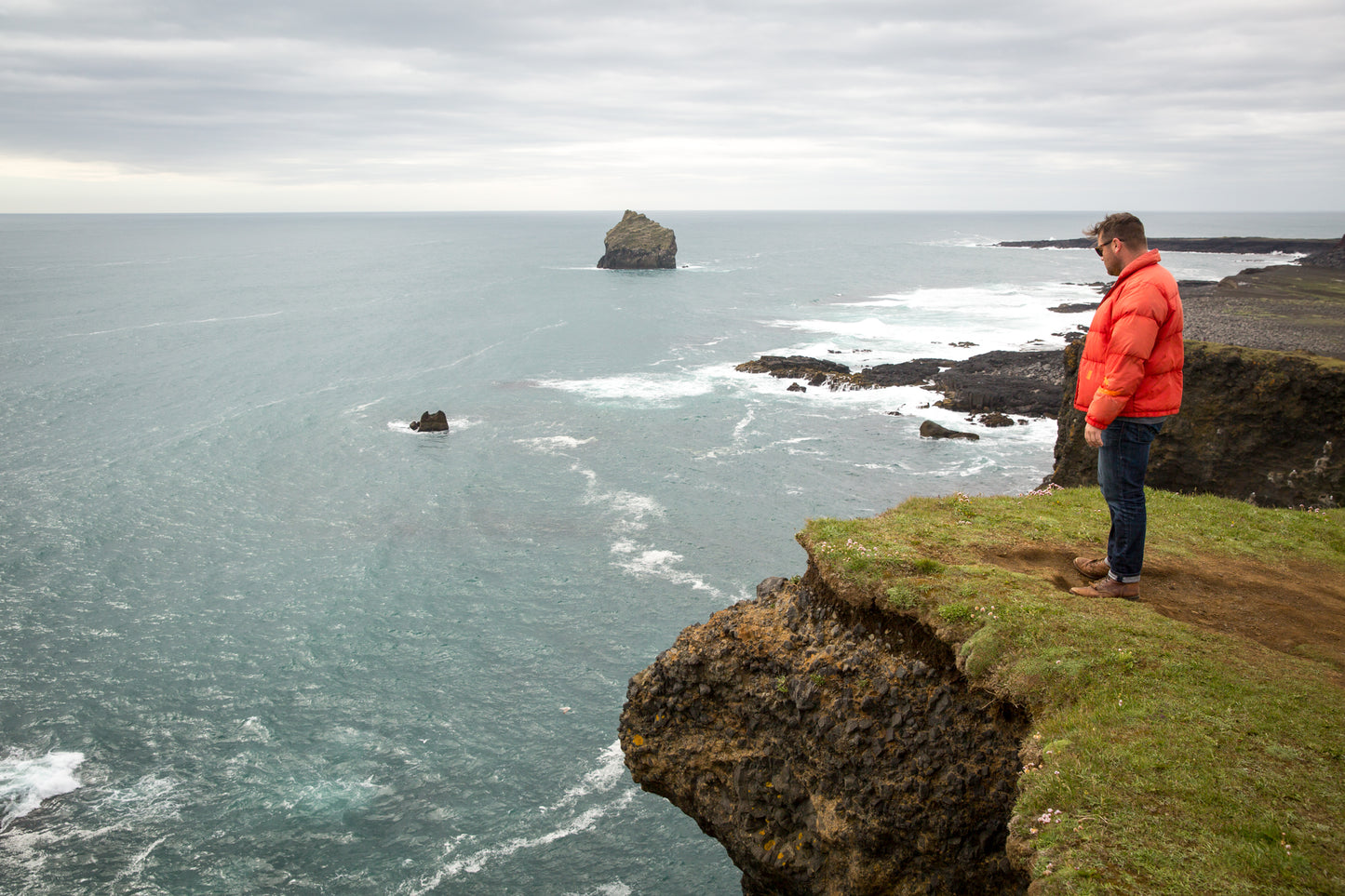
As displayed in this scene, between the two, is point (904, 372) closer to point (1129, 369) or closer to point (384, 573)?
point (384, 573)

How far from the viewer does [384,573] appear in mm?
32688

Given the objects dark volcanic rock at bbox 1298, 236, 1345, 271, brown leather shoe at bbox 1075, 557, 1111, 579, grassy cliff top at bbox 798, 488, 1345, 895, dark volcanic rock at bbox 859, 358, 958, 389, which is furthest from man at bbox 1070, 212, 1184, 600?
dark volcanic rock at bbox 1298, 236, 1345, 271

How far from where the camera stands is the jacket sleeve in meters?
9.08

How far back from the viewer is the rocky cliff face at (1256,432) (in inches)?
1032

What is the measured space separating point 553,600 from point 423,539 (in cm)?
852

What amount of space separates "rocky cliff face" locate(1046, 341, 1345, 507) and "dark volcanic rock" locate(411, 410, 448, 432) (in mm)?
36253


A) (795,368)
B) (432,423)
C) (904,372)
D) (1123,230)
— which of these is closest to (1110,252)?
(1123,230)

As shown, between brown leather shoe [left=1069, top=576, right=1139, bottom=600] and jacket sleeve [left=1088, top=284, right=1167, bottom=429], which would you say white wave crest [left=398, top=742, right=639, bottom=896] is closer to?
brown leather shoe [left=1069, top=576, right=1139, bottom=600]

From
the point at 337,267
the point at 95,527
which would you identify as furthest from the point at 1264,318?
the point at 337,267

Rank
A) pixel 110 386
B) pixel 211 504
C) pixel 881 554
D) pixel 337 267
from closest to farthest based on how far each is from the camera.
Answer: pixel 881 554, pixel 211 504, pixel 110 386, pixel 337 267

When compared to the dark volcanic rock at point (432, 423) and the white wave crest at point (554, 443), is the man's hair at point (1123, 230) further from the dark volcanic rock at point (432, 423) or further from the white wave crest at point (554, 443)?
the dark volcanic rock at point (432, 423)

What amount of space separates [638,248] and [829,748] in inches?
6068

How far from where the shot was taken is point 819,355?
7475 cm

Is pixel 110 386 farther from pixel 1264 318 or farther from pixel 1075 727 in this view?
pixel 1264 318
